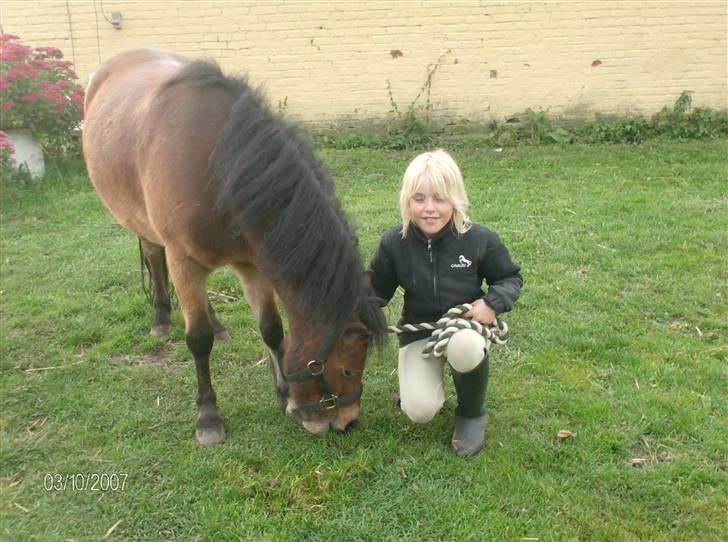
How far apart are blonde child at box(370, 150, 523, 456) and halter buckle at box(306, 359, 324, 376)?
Answer: 47cm

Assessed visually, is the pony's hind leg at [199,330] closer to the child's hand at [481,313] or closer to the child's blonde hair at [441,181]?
the child's blonde hair at [441,181]

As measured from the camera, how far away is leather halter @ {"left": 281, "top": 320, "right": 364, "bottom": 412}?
237 cm

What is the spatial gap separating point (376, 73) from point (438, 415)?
22.6ft

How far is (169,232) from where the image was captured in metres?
2.60

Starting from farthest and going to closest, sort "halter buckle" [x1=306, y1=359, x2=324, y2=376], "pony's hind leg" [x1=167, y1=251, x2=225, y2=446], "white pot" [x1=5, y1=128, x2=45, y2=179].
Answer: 1. "white pot" [x1=5, y1=128, x2=45, y2=179]
2. "pony's hind leg" [x1=167, y1=251, x2=225, y2=446]
3. "halter buckle" [x1=306, y1=359, x2=324, y2=376]

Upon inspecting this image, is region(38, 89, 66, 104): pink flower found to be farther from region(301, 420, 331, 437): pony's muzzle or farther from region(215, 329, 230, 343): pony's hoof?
region(301, 420, 331, 437): pony's muzzle

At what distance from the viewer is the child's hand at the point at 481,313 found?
8.13 ft

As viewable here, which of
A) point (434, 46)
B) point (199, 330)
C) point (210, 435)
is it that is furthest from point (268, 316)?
point (434, 46)

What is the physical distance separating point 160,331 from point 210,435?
1.29m

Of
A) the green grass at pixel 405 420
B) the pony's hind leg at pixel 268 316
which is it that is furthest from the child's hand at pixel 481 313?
the pony's hind leg at pixel 268 316

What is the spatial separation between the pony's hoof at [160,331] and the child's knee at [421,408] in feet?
6.30
